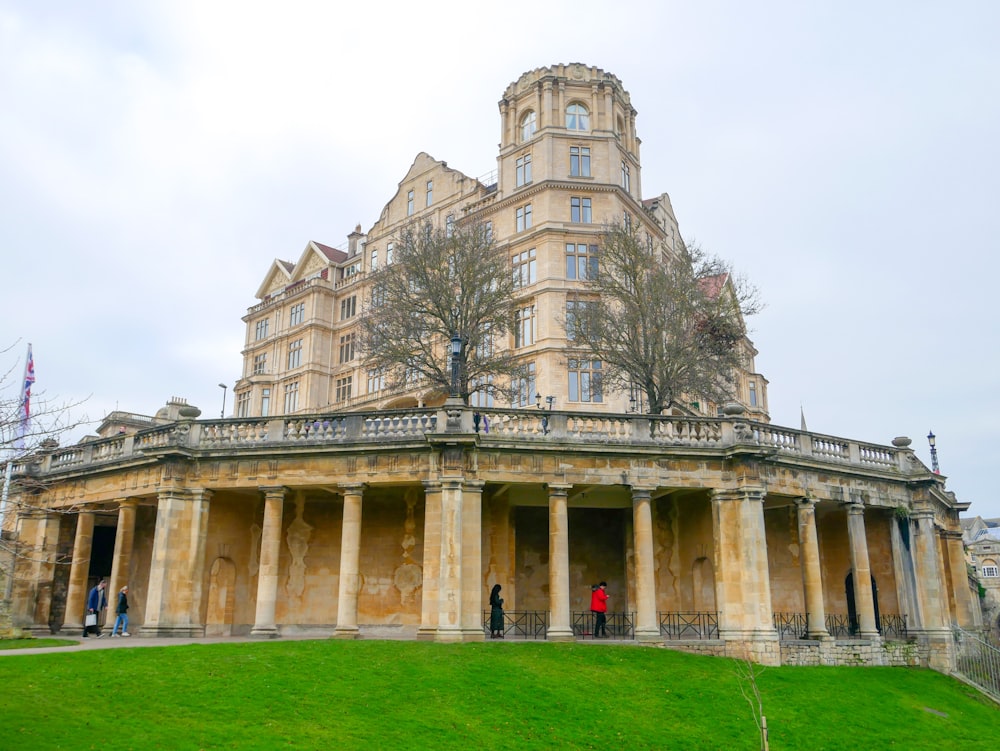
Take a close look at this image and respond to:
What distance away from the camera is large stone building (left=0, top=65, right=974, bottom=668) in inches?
1024

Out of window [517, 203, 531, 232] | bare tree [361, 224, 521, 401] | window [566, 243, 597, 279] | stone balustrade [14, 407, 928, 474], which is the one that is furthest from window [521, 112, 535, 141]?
stone balustrade [14, 407, 928, 474]

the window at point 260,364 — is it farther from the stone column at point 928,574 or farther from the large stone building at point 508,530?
the stone column at point 928,574

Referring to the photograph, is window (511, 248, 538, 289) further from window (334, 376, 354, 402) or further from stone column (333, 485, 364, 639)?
stone column (333, 485, 364, 639)

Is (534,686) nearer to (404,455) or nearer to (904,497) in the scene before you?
(404,455)

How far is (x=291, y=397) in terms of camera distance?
7012cm

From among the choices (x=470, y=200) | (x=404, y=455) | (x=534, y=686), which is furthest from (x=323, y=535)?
(x=470, y=200)

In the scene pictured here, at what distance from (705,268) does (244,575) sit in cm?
2495

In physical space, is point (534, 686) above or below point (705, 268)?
below

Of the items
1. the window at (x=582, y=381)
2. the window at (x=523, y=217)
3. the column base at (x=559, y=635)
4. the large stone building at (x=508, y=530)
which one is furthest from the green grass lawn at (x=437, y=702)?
the window at (x=523, y=217)

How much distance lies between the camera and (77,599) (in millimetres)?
30859

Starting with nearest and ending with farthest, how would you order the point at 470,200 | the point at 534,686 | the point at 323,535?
the point at 534,686
the point at 323,535
the point at 470,200

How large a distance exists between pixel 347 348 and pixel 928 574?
4799 centimetres

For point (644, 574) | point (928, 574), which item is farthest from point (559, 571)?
point (928, 574)

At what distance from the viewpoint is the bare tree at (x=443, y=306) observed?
4047 cm
